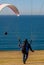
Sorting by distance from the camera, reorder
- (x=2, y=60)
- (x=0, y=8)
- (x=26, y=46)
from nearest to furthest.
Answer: (x=26, y=46), (x=0, y=8), (x=2, y=60)

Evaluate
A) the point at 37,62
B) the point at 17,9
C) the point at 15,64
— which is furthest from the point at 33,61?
the point at 17,9

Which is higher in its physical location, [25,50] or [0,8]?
[0,8]

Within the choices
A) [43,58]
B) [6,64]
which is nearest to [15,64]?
[6,64]

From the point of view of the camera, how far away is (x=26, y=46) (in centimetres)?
1703

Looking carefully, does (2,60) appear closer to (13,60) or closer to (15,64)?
(13,60)

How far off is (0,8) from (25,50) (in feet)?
11.1

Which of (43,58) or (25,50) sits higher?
(25,50)

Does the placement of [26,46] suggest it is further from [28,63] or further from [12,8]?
[12,8]

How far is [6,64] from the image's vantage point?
1808 centimetres

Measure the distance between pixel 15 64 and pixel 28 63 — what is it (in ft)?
3.11

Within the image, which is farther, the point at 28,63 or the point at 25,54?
the point at 28,63

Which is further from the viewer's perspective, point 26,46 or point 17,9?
point 17,9

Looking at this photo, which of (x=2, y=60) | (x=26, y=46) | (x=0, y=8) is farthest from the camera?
(x=2, y=60)

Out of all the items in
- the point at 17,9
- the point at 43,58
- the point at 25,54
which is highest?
the point at 17,9
